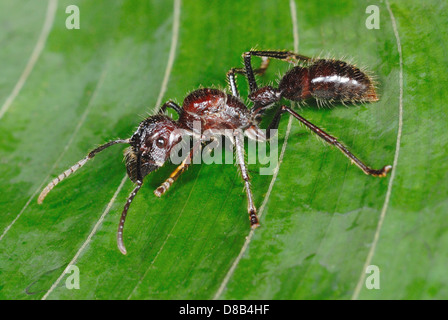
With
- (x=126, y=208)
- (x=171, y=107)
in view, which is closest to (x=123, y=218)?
(x=126, y=208)

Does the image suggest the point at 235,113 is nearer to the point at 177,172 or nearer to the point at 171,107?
the point at 171,107

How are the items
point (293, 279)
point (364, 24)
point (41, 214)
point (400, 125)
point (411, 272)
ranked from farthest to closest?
point (364, 24)
point (41, 214)
point (400, 125)
point (293, 279)
point (411, 272)

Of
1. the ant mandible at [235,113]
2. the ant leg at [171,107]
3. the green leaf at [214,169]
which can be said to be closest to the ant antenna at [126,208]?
the ant mandible at [235,113]

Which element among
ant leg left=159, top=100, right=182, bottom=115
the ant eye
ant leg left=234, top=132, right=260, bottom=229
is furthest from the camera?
ant leg left=159, top=100, right=182, bottom=115

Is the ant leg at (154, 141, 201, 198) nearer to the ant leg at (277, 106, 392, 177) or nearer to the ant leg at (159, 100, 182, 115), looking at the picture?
the ant leg at (159, 100, 182, 115)

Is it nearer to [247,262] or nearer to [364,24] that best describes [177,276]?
[247,262]

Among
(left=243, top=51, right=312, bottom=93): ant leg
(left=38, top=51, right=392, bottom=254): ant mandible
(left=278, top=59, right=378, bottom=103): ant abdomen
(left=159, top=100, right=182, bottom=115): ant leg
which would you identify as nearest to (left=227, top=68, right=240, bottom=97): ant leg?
(left=38, top=51, right=392, bottom=254): ant mandible
